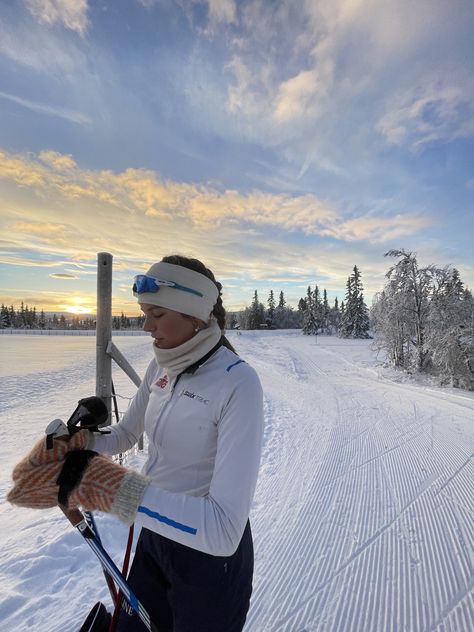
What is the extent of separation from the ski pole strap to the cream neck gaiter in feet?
1.72

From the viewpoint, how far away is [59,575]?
2889 mm

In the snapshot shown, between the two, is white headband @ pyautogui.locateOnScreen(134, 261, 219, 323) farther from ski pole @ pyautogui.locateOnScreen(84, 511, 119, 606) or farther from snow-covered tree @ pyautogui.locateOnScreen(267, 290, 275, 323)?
snow-covered tree @ pyautogui.locateOnScreen(267, 290, 275, 323)

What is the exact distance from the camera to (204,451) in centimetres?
152

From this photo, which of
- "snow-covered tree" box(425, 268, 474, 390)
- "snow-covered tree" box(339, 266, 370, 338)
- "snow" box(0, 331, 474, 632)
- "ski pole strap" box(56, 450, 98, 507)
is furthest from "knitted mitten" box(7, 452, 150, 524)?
"snow-covered tree" box(339, 266, 370, 338)

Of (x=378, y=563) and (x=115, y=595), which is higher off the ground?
(x=115, y=595)

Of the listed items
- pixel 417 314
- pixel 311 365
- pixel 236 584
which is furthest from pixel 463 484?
pixel 417 314

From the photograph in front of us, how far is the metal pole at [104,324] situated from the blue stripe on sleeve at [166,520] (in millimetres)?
3368

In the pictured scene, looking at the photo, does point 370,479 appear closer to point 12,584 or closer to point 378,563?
point 378,563

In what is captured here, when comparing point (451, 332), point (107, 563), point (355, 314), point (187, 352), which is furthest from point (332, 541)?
point (355, 314)

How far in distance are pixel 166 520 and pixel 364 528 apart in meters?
3.31

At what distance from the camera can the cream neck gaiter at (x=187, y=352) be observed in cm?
166

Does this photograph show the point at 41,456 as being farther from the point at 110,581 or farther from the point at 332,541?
the point at 332,541

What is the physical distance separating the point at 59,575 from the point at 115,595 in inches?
67.0

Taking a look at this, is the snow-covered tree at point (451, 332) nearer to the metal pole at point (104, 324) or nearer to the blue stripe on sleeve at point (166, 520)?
the metal pole at point (104, 324)
